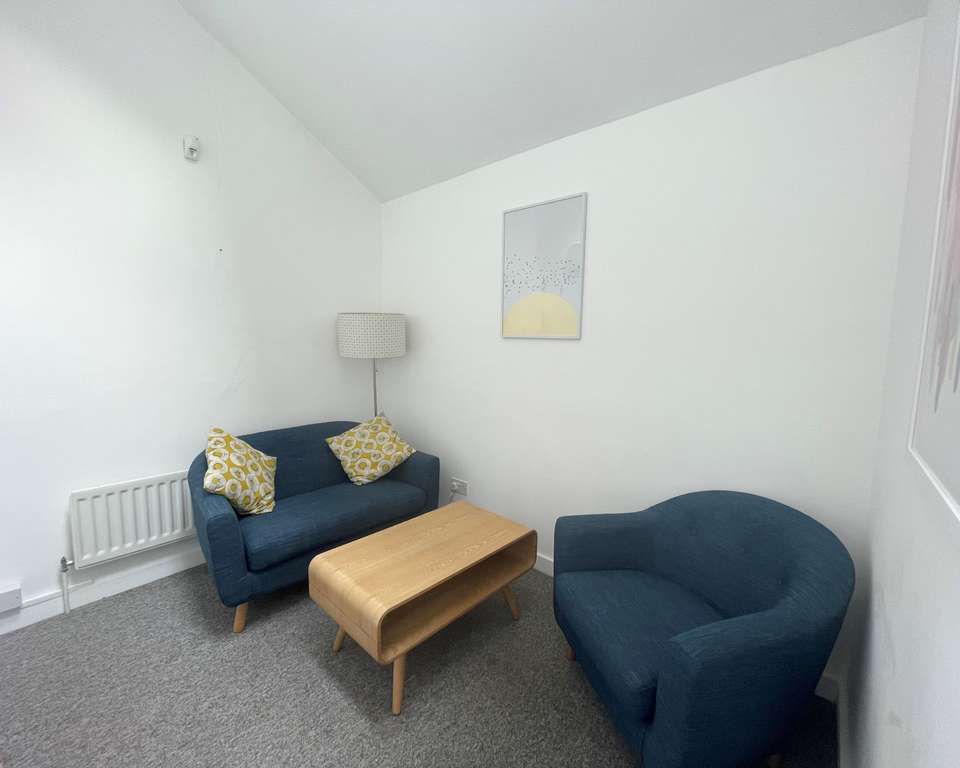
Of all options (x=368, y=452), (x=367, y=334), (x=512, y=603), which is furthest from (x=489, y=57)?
(x=512, y=603)

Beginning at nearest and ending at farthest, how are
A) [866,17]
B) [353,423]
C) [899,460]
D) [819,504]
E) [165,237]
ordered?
[899,460] → [866,17] → [819,504] → [165,237] → [353,423]

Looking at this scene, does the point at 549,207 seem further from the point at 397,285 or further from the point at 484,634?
the point at 484,634

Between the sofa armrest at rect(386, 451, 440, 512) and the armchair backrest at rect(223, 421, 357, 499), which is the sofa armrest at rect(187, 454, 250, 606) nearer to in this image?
the armchair backrest at rect(223, 421, 357, 499)

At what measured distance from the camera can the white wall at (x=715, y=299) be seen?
1.42m

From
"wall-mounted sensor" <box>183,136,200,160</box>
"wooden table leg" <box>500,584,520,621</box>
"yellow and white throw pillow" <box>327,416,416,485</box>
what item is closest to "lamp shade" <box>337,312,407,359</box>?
"yellow and white throw pillow" <box>327,416,416,485</box>

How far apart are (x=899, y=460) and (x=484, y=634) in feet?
5.57

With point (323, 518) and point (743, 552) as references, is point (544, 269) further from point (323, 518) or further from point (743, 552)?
point (323, 518)

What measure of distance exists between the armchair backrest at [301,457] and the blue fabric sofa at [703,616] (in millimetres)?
1656

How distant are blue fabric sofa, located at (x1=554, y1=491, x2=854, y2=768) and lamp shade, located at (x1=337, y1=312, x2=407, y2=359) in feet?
5.57

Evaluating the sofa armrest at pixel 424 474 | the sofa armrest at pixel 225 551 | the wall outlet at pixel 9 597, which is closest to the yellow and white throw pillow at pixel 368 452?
the sofa armrest at pixel 424 474

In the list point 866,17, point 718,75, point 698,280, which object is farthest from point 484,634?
point 866,17

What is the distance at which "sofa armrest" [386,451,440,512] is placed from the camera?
8.56ft

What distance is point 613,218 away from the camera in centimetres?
200

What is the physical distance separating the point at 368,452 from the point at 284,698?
4.40 feet
